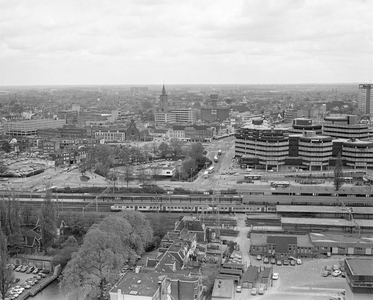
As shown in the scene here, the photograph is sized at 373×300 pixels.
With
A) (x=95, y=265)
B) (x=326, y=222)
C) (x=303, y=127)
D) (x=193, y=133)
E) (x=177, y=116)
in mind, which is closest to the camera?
(x=95, y=265)

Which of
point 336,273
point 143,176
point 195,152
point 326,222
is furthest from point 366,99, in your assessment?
point 336,273

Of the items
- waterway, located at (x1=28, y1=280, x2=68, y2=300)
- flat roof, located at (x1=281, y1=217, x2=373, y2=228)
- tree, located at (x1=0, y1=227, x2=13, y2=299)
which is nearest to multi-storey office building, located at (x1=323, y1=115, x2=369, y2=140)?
flat roof, located at (x1=281, y1=217, x2=373, y2=228)

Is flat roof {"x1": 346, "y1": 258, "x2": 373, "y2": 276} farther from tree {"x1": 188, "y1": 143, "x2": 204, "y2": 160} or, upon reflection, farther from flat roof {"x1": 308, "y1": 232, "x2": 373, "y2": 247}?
tree {"x1": 188, "y1": 143, "x2": 204, "y2": 160}

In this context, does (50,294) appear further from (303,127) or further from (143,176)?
(303,127)

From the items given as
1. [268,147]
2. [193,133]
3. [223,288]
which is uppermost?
[268,147]

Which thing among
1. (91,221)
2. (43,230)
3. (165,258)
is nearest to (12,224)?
(43,230)

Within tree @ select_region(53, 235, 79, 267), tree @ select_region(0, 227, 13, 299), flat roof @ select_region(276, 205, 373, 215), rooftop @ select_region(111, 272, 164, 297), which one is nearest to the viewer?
rooftop @ select_region(111, 272, 164, 297)

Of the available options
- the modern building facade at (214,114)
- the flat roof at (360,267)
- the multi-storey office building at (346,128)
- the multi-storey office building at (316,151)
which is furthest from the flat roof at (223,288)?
the modern building facade at (214,114)
